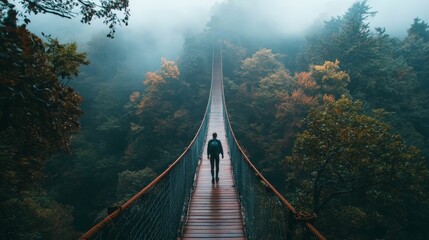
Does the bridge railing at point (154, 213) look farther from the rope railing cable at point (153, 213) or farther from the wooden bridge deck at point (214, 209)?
the wooden bridge deck at point (214, 209)

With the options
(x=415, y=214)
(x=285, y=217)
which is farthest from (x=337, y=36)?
(x=285, y=217)

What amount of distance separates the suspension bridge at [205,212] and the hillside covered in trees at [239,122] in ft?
6.20

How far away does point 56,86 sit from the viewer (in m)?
4.46

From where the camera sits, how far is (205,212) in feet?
15.8

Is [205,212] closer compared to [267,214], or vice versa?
[267,214]

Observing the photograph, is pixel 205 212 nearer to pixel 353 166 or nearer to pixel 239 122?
pixel 353 166

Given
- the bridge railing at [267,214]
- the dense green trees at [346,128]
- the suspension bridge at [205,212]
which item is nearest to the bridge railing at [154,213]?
the suspension bridge at [205,212]

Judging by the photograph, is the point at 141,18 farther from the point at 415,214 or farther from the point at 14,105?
the point at 14,105

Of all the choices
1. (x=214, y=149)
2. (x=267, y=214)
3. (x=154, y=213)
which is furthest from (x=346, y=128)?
(x=154, y=213)

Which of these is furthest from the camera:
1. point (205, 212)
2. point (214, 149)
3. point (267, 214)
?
point (214, 149)

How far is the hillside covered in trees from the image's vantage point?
507 cm

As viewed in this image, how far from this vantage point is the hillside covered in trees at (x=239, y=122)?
5.07 meters

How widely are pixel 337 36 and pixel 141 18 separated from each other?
37.6 m

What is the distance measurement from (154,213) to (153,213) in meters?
0.01
